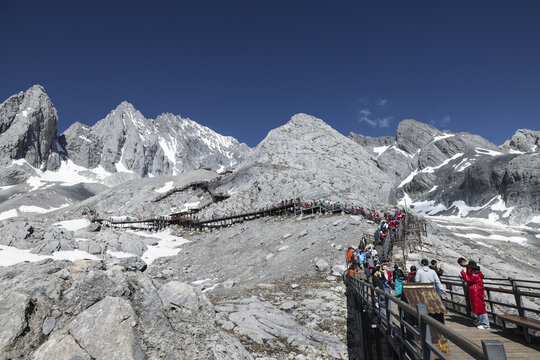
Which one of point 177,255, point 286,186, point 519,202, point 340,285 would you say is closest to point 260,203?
point 286,186

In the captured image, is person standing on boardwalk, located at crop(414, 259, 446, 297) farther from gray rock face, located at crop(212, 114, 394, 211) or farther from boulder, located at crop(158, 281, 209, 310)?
gray rock face, located at crop(212, 114, 394, 211)

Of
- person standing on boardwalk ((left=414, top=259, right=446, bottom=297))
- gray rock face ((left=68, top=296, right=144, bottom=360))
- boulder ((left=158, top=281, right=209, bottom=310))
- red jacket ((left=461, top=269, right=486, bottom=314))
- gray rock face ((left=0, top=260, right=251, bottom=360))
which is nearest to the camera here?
gray rock face ((left=0, top=260, right=251, bottom=360))

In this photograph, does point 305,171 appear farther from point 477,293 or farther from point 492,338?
point 492,338

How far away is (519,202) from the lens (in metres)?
123

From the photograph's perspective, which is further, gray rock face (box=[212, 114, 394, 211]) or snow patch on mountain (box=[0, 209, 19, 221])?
snow patch on mountain (box=[0, 209, 19, 221])

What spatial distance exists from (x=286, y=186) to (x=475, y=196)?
140415 millimetres

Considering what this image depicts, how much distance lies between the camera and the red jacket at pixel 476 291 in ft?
24.8

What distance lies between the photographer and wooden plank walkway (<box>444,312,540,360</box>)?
5.84 m

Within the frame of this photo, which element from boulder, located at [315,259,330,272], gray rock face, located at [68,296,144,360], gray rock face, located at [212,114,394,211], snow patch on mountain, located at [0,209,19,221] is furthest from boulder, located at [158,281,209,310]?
snow patch on mountain, located at [0,209,19,221]

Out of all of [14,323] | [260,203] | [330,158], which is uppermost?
[330,158]

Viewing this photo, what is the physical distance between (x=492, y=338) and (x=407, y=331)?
7.42ft

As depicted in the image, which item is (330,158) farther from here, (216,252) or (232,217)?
(216,252)

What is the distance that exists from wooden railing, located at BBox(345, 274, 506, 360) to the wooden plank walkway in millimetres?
789

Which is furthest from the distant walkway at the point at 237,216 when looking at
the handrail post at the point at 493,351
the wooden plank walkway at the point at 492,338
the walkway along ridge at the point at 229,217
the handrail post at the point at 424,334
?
the handrail post at the point at 493,351
